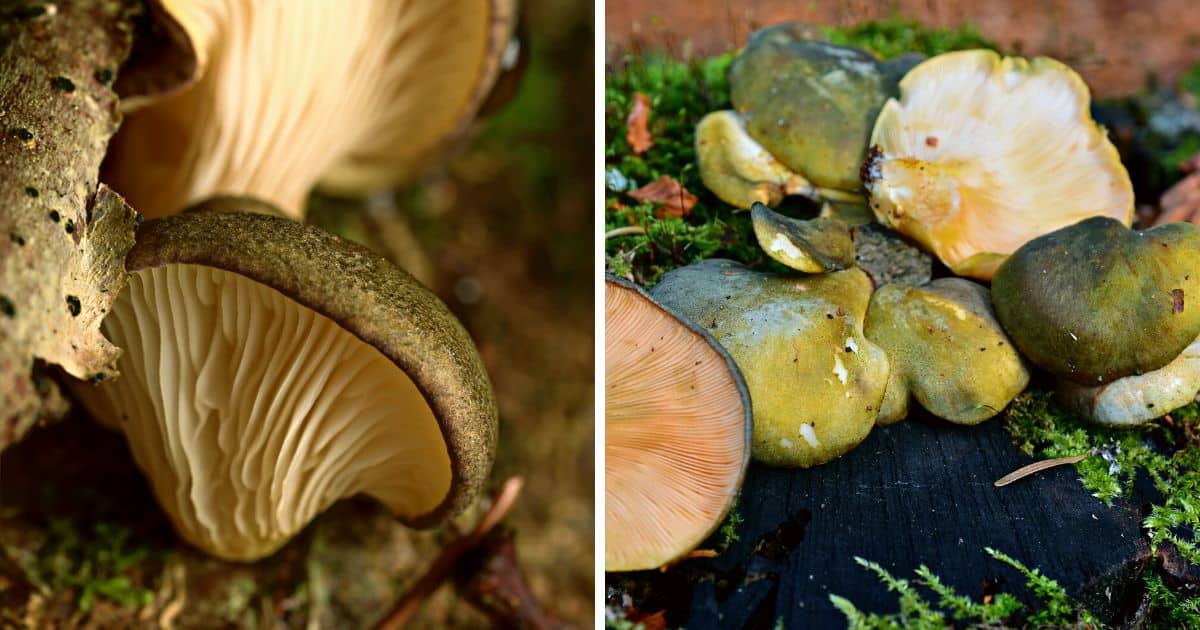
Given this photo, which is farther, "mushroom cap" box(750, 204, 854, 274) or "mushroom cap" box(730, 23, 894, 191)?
"mushroom cap" box(730, 23, 894, 191)

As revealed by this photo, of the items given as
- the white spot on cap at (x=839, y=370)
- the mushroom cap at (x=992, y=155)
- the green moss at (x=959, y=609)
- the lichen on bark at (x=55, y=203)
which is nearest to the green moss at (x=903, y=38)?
the mushroom cap at (x=992, y=155)

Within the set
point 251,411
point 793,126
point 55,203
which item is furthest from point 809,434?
point 55,203

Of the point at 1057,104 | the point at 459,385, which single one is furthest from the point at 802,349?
the point at 1057,104

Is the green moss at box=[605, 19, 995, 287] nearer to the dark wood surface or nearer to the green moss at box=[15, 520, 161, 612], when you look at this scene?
the dark wood surface

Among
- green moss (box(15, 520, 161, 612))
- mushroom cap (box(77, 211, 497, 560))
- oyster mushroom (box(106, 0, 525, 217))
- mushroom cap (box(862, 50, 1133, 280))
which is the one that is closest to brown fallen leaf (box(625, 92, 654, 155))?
oyster mushroom (box(106, 0, 525, 217))

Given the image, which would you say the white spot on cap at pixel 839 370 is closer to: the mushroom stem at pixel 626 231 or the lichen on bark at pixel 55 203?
the mushroom stem at pixel 626 231

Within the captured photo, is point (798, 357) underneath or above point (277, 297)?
underneath

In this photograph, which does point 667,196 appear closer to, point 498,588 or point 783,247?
point 783,247
